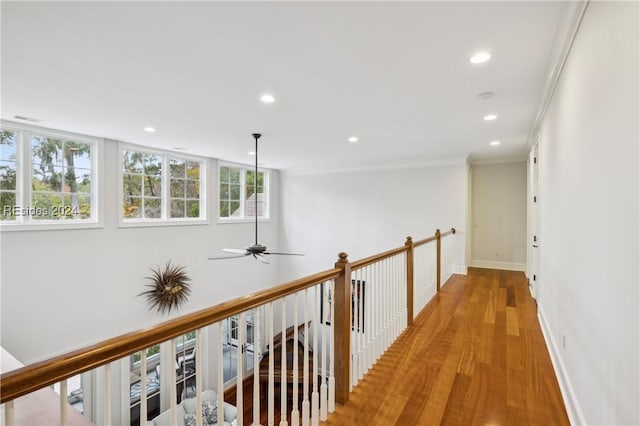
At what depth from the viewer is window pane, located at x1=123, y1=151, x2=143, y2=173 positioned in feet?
17.7

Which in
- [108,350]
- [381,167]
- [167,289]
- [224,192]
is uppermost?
[381,167]

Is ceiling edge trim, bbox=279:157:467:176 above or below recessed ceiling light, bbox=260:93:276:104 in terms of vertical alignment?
below

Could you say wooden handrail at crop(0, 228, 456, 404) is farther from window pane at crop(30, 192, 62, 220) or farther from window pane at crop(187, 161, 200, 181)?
window pane at crop(187, 161, 200, 181)

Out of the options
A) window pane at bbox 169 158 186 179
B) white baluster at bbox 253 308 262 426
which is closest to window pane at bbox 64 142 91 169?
window pane at bbox 169 158 186 179

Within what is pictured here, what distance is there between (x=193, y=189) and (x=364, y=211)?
155 inches

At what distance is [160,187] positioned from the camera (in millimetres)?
5930

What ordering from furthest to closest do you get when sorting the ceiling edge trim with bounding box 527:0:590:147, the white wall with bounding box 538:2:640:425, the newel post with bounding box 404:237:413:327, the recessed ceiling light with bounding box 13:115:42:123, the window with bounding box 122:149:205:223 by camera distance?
the window with bounding box 122:149:205:223
the recessed ceiling light with bounding box 13:115:42:123
the newel post with bounding box 404:237:413:327
the ceiling edge trim with bounding box 527:0:590:147
the white wall with bounding box 538:2:640:425

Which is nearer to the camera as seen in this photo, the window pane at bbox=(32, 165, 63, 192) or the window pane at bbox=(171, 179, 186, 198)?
the window pane at bbox=(32, 165, 63, 192)

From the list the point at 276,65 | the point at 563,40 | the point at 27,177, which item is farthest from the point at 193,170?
the point at 563,40

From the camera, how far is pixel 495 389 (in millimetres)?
2285

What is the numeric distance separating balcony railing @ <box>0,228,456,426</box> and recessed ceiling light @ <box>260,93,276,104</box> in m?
1.85

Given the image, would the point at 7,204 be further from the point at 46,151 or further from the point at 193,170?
the point at 193,170

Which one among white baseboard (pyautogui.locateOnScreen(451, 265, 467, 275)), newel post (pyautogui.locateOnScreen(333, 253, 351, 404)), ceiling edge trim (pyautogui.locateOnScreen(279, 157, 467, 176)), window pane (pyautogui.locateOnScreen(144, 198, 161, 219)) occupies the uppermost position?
ceiling edge trim (pyautogui.locateOnScreen(279, 157, 467, 176))

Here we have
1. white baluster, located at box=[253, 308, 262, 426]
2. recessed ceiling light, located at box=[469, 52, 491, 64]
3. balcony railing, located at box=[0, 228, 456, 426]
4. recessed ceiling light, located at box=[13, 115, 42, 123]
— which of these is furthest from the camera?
recessed ceiling light, located at box=[13, 115, 42, 123]
